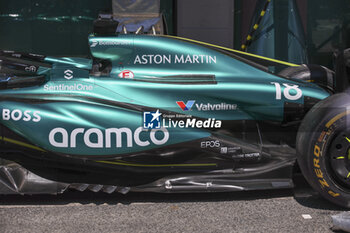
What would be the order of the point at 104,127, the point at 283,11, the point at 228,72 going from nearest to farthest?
the point at 104,127 → the point at 228,72 → the point at 283,11

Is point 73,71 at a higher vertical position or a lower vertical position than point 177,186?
higher

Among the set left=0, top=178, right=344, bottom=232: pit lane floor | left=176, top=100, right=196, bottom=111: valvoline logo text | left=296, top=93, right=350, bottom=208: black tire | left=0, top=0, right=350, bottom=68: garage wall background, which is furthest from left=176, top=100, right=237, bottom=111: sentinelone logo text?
left=0, top=0, right=350, bottom=68: garage wall background

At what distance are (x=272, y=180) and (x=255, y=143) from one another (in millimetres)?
305

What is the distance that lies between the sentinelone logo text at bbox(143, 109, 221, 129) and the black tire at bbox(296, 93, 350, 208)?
A: 0.65m

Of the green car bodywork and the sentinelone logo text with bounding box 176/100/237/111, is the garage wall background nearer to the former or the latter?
the green car bodywork

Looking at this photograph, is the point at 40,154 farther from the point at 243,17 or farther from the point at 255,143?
the point at 243,17

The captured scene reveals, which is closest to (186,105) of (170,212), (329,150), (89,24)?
(170,212)

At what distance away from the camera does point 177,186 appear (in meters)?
3.58

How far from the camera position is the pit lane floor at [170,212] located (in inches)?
126

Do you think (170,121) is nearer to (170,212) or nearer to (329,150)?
(170,212)

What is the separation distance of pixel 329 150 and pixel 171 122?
1.11 meters

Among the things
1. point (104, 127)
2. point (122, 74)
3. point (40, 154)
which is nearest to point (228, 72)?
point (122, 74)

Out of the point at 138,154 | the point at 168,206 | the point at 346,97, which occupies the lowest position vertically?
the point at 168,206

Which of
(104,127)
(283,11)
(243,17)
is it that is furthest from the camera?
(243,17)
